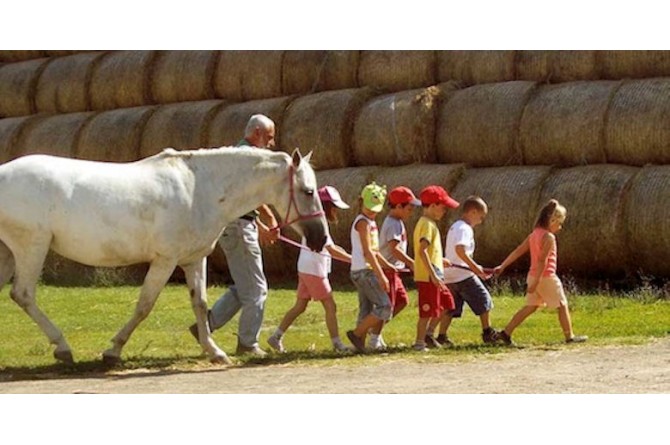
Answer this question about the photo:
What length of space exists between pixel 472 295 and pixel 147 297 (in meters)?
2.77

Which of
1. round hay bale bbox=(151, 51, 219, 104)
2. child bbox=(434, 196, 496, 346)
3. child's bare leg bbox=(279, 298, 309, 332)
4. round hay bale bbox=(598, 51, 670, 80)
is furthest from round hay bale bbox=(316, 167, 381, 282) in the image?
child's bare leg bbox=(279, 298, 309, 332)

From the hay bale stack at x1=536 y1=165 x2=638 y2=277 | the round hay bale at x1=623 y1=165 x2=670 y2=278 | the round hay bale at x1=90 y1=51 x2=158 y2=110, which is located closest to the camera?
the round hay bale at x1=623 y1=165 x2=670 y2=278

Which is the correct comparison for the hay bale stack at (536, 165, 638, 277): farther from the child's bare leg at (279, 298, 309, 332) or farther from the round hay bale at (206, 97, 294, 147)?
the child's bare leg at (279, 298, 309, 332)

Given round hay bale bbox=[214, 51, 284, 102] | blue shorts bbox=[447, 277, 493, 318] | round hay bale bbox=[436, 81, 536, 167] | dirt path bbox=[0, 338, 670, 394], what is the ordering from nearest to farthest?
dirt path bbox=[0, 338, 670, 394] < blue shorts bbox=[447, 277, 493, 318] < round hay bale bbox=[436, 81, 536, 167] < round hay bale bbox=[214, 51, 284, 102]

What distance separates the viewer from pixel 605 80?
61.0ft

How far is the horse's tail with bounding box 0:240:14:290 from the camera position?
39.5 feet

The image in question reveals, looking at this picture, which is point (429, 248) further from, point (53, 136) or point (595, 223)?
point (53, 136)

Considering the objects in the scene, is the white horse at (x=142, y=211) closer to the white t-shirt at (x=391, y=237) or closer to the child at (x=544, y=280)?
the white t-shirt at (x=391, y=237)

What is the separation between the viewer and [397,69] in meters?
20.9

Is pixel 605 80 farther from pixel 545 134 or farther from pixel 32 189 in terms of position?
pixel 32 189

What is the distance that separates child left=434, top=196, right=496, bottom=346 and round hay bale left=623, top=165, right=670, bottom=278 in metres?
3.87

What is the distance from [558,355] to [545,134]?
23.7 ft

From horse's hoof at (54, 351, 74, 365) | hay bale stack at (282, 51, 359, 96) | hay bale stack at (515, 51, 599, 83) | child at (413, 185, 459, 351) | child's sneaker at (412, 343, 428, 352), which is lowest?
child's sneaker at (412, 343, 428, 352)

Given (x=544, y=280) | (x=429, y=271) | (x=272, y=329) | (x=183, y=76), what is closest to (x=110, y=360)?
(x=429, y=271)
